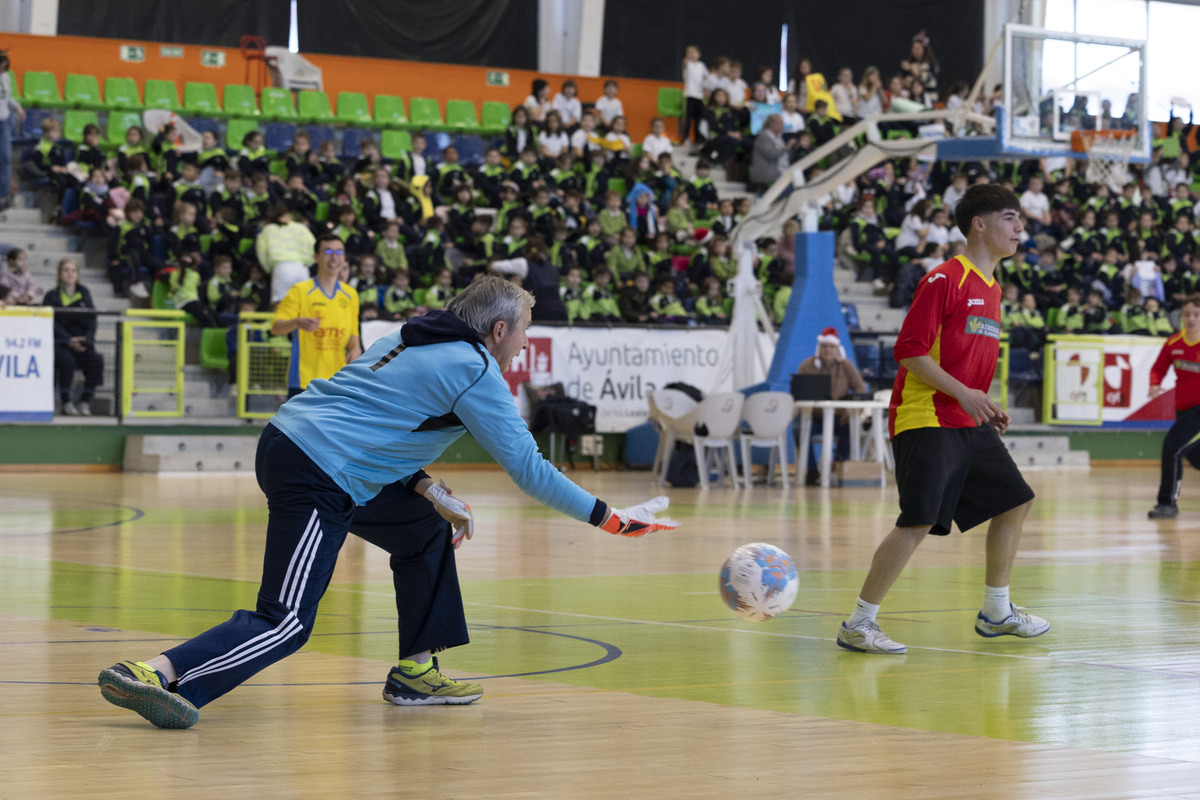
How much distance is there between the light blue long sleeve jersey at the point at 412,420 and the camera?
5.10 m

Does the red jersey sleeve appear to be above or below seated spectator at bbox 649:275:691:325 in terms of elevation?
below

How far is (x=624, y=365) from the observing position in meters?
23.7

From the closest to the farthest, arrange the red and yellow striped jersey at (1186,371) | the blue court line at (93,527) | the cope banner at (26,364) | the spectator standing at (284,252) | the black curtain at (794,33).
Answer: the blue court line at (93,527)
the red and yellow striped jersey at (1186,371)
the cope banner at (26,364)
the spectator standing at (284,252)
the black curtain at (794,33)

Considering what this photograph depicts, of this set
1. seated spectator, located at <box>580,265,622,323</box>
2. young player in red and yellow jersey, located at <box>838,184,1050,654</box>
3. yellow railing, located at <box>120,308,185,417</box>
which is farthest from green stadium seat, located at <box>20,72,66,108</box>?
young player in red and yellow jersey, located at <box>838,184,1050,654</box>

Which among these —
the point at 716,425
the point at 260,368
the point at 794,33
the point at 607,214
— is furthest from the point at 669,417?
the point at 794,33

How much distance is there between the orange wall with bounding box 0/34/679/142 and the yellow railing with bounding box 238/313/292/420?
969 centimetres

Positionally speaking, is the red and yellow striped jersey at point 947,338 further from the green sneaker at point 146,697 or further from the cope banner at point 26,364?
the cope banner at point 26,364

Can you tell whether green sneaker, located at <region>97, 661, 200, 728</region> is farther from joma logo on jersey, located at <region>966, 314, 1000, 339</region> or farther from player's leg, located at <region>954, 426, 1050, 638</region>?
joma logo on jersey, located at <region>966, 314, 1000, 339</region>

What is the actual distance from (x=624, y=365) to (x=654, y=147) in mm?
7882

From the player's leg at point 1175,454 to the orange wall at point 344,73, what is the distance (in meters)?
19.4

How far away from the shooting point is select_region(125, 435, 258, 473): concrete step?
21203 millimetres

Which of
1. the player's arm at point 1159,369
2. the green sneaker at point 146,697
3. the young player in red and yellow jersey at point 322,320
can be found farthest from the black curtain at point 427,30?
the green sneaker at point 146,697

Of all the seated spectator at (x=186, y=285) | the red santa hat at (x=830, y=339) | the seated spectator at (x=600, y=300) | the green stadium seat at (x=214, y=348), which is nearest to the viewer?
the red santa hat at (x=830, y=339)

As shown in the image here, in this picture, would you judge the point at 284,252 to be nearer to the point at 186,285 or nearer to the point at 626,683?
the point at 186,285
